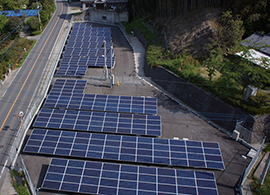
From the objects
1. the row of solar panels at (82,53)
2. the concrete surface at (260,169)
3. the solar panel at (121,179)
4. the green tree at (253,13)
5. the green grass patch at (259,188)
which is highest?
Answer: the green tree at (253,13)

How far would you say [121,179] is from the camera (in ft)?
92.6

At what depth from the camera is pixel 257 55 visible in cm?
4334

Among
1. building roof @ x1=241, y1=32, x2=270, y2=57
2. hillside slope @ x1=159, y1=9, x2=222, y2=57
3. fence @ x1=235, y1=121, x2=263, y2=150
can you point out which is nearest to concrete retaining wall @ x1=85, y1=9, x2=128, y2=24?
hillside slope @ x1=159, y1=9, x2=222, y2=57

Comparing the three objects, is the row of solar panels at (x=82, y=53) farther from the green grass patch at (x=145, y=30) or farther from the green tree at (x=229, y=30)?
the green tree at (x=229, y=30)

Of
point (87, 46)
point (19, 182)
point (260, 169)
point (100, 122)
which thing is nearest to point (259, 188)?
point (260, 169)

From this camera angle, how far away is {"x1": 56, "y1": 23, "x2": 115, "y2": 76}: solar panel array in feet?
165

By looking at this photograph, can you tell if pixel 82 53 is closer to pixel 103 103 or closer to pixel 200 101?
pixel 103 103

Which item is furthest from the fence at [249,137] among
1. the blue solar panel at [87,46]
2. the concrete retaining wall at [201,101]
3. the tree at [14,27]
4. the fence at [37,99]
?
the tree at [14,27]

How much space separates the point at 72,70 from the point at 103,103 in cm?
1439

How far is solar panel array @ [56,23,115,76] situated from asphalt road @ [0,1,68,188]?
22.8ft

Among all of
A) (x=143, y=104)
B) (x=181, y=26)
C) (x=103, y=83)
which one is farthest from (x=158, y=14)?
(x=143, y=104)

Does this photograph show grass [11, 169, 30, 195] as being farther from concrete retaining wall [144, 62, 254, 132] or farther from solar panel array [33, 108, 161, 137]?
concrete retaining wall [144, 62, 254, 132]

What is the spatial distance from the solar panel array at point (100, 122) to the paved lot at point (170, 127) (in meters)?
2.68

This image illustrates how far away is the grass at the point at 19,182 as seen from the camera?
28492 millimetres
